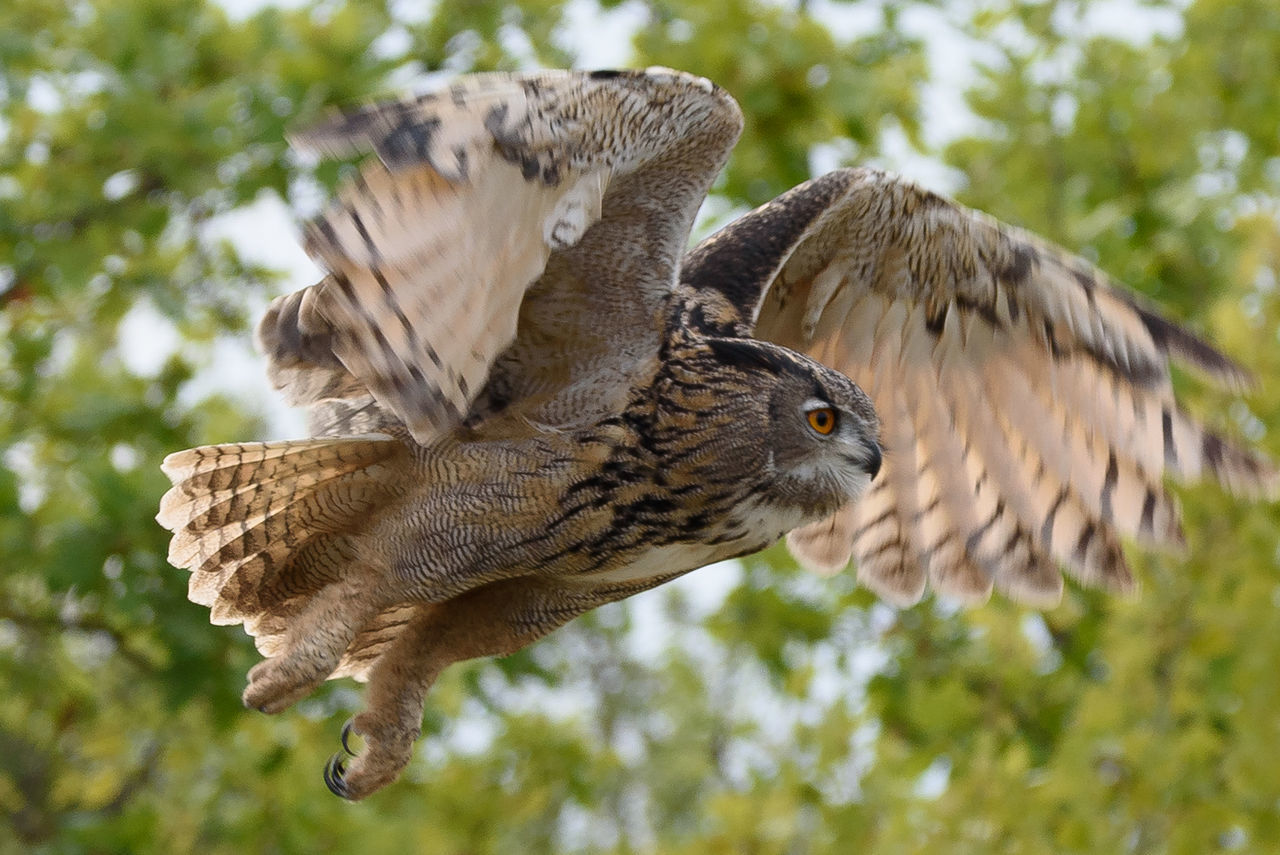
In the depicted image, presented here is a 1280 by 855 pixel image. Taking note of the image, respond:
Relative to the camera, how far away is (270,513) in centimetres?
289

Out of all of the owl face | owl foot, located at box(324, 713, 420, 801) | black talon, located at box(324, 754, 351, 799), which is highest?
the owl face

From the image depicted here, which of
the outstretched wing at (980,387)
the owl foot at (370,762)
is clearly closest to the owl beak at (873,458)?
the outstretched wing at (980,387)

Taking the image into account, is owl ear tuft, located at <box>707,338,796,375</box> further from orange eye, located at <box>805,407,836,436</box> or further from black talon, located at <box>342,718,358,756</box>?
black talon, located at <box>342,718,358,756</box>

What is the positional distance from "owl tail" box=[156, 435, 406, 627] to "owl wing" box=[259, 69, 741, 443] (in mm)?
327

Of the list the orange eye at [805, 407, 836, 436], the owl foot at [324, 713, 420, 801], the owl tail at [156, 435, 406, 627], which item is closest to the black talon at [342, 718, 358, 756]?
the owl foot at [324, 713, 420, 801]

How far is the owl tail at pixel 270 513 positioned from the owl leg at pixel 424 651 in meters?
0.22

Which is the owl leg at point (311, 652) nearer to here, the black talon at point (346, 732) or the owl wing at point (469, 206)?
the black talon at point (346, 732)

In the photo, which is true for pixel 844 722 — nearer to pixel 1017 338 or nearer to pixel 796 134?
pixel 796 134

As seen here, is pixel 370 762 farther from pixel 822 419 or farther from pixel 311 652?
pixel 822 419

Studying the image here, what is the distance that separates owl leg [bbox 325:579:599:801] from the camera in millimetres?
2883

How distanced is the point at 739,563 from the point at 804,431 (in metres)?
6.03

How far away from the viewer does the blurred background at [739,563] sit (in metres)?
5.59

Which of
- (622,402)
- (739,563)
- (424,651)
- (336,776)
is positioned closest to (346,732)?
(336,776)

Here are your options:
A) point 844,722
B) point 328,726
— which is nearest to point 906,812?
point 844,722
